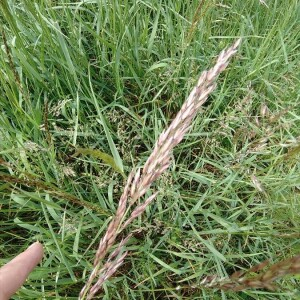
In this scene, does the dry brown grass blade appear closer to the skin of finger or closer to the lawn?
the skin of finger

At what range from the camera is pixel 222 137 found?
147cm

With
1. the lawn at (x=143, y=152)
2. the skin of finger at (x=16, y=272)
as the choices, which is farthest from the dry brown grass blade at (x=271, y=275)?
the lawn at (x=143, y=152)

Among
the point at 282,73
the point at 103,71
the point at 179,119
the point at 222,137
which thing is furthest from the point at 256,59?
the point at 179,119

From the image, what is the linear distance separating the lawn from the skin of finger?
32 cm

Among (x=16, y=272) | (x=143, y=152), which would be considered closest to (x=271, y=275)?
(x=16, y=272)

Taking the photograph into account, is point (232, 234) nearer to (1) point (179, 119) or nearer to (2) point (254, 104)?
(2) point (254, 104)

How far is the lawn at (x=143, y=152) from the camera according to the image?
1227 mm

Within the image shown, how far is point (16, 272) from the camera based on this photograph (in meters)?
0.76

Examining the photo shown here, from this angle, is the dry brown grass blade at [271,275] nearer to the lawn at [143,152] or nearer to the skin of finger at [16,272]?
the skin of finger at [16,272]

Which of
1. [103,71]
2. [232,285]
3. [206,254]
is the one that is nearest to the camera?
[232,285]

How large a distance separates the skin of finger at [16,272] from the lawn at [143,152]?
0.32m

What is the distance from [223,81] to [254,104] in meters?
0.16

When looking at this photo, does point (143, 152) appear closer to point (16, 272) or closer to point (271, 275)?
point (16, 272)

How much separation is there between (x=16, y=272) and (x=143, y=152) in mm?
735
